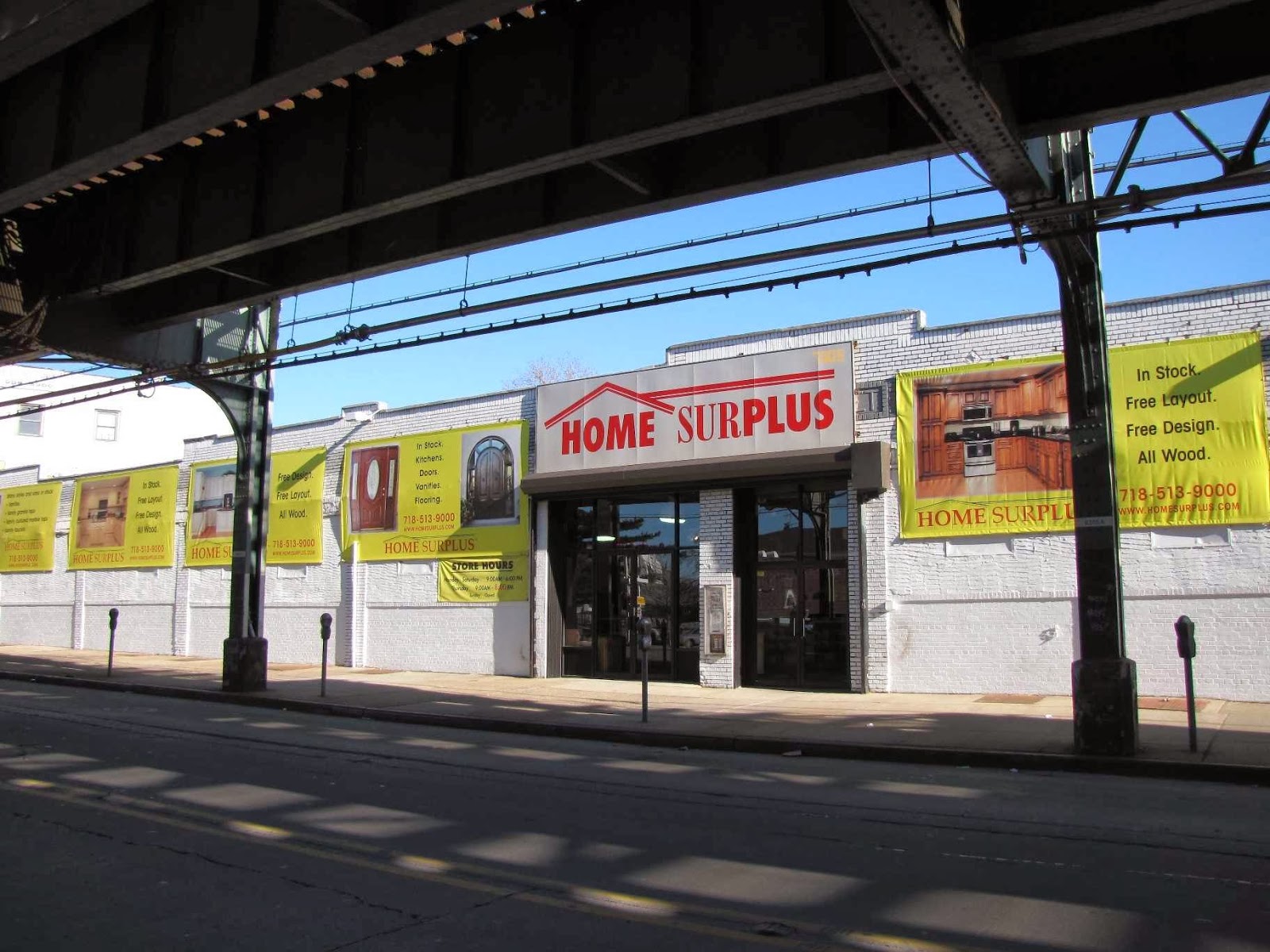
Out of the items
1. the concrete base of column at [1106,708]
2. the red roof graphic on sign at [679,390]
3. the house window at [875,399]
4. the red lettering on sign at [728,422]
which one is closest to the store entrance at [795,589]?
the red lettering on sign at [728,422]

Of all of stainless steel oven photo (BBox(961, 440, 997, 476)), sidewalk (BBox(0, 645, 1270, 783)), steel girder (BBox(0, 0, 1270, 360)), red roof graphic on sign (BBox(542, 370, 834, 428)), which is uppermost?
steel girder (BBox(0, 0, 1270, 360))

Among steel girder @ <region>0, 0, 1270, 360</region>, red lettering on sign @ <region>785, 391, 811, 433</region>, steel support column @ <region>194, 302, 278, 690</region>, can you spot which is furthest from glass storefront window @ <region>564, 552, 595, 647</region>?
steel girder @ <region>0, 0, 1270, 360</region>

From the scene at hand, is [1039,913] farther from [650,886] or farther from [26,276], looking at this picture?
[26,276]

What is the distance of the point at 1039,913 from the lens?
228 inches

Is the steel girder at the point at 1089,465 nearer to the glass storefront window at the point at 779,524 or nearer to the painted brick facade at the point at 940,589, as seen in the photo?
the painted brick facade at the point at 940,589

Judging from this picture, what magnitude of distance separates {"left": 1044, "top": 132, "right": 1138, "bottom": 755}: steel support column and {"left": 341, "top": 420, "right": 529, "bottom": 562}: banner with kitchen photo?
12326 millimetres

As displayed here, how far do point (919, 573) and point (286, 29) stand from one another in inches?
494

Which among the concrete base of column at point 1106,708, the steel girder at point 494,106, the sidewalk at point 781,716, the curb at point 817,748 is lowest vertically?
the curb at point 817,748

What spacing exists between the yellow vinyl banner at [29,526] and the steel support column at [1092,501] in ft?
105

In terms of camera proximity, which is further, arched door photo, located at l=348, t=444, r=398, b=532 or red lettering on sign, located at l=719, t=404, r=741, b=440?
arched door photo, located at l=348, t=444, r=398, b=532

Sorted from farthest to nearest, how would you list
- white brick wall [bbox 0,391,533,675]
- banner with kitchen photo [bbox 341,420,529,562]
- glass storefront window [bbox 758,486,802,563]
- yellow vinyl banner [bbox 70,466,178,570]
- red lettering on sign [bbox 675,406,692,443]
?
yellow vinyl banner [bbox 70,466,178,570] → white brick wall [bbox 0,391,533,675] → banner with kitchen photo [bbox 341,420,529,562] → red lettering on sign [bbox 675,406,692,443] → glass storefront window [bbox 758,486,802,563]

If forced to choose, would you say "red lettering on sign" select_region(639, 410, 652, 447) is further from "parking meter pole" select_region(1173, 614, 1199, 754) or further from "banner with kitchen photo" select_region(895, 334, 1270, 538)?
"parking meter pole" select_region(1173, 614, 1199, 754)

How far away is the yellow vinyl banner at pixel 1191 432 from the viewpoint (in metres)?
14.7

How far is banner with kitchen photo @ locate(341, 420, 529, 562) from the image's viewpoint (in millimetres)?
22016
